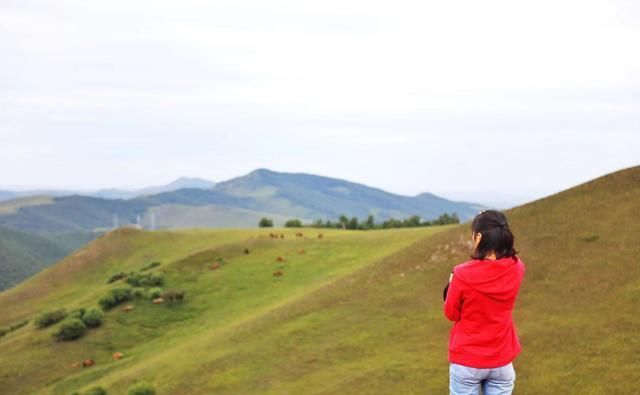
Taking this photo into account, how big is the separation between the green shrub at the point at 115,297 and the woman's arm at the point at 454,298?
42763 mm

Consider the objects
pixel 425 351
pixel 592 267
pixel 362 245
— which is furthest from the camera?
pixel 362 245

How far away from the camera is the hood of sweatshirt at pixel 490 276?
8.16 meters

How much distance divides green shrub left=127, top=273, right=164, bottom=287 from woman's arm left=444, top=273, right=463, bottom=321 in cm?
4523

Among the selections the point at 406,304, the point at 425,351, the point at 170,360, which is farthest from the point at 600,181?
the point at 170,360

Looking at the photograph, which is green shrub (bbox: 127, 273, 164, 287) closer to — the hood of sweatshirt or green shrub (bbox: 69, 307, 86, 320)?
green shrub (bbox: 69, 307, 86, 320)

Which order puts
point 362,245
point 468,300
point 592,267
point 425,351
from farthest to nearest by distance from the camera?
point 362,245 → point 592,267 → point 425,351 → point 468,300

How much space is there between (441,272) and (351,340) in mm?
6206

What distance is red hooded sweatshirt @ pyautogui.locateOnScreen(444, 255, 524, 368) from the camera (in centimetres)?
817

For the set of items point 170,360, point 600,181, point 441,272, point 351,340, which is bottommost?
point 170,360

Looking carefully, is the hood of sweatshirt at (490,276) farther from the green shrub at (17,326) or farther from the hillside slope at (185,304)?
the green shrub at (17,326)

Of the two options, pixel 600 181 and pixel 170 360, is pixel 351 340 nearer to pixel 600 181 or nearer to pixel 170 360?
pixel 170 360

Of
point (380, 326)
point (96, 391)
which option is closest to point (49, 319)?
point (96, 391)

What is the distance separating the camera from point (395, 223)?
9256 centimetres

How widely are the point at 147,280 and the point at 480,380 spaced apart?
46.2 m
